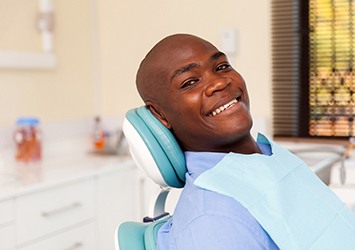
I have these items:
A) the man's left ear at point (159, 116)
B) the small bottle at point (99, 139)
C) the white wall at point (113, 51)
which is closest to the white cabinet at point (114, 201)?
the small bottle at point (99, 139)

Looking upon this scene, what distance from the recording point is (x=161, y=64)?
105cm

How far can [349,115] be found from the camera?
7.86 feet

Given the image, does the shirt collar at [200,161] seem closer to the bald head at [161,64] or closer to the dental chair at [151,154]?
the dental chair at [151,154]

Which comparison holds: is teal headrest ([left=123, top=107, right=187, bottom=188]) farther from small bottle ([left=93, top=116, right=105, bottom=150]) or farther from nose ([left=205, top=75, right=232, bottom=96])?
small bottle ([left=93, top=116, right=105, bottom=150])

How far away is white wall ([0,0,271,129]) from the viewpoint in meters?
2.49

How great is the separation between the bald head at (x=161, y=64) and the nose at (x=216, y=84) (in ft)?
0.27

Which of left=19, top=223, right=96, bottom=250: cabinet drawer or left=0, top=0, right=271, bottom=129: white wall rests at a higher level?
left=0, top=0, right=271, bottom=129: white wall

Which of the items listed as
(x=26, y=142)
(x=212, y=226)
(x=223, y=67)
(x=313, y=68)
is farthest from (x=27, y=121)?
(x=212, y=226)

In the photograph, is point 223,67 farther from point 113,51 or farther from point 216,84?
point 113,51

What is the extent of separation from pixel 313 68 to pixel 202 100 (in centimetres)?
159

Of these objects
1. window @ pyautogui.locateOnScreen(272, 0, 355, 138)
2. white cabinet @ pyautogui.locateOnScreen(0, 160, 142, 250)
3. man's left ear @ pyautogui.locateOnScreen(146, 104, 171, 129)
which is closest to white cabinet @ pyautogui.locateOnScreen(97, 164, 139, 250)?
white cabinet @ pyautogui.locateOnScreen(0, 160, 142, 250)

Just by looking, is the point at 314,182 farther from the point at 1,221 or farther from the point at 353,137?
the point at 353,137

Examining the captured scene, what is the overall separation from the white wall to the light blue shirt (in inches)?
65.4

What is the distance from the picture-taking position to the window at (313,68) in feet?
7.82
